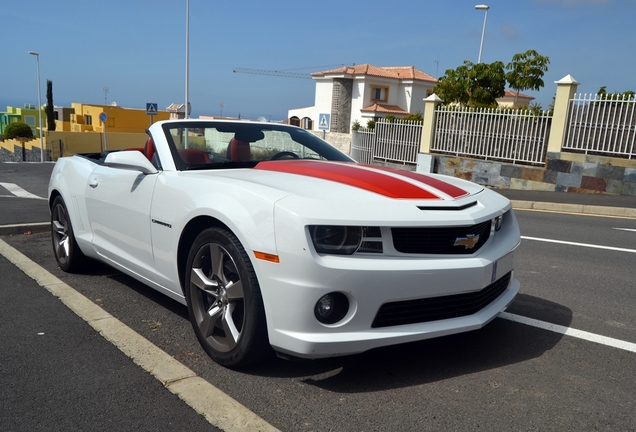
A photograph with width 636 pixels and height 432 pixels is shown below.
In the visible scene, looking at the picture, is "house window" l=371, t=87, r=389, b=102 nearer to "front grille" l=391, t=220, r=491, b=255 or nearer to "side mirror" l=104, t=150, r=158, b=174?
"side mirror" l=104, t=150, r=158, b=174

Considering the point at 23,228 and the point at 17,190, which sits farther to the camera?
the point at 17,190

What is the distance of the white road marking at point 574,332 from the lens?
365cm

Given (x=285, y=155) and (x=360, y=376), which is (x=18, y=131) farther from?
(x=360, y=376)

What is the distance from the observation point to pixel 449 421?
2650mm

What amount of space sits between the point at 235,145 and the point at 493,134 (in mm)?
13063

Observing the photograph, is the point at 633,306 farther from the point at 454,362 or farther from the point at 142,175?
the point at 142,175

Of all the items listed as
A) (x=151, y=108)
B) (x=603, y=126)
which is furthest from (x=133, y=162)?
(x=151, y=108)

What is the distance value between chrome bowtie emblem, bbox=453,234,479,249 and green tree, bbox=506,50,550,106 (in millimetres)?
22930

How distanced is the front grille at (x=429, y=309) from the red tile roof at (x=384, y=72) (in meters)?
50.8

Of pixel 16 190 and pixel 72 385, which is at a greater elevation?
pixel 72 385

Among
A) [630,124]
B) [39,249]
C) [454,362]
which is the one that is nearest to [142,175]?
[454,362]

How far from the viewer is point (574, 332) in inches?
152

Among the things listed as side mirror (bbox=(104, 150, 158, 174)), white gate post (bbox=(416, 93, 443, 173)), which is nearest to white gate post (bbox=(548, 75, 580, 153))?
white gate post (bbox=(416, 93, 443, 173))

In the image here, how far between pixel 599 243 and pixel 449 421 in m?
5.46
